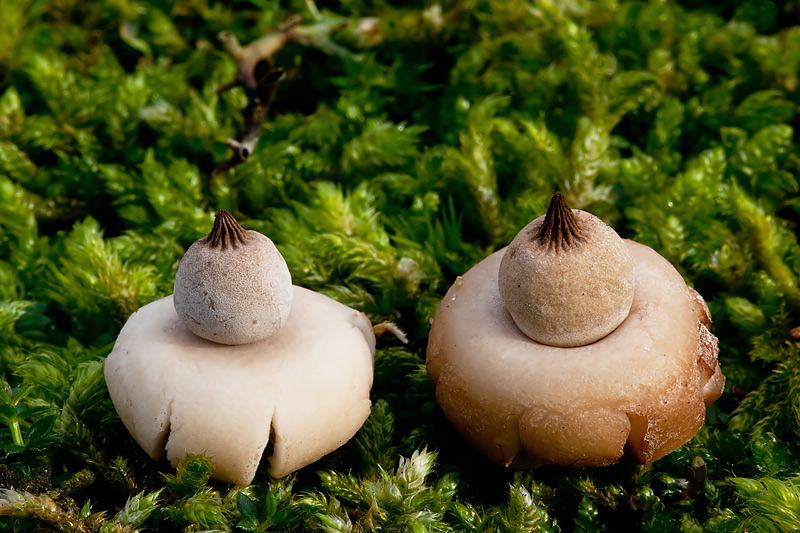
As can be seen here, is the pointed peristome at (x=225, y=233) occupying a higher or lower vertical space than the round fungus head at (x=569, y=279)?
higher

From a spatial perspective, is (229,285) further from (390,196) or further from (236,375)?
(390,196)

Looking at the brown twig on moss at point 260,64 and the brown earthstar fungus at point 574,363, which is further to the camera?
the brown twig on moss at point 260,64

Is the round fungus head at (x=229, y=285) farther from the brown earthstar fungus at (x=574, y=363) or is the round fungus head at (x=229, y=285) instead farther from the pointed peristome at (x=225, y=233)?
the brown earthstar fungus at (x=574, y=363)

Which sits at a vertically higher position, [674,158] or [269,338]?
[269,338]

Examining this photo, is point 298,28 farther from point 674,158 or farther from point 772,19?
point 772,19

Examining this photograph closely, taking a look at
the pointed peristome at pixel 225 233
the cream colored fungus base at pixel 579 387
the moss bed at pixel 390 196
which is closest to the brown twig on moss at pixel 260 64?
the moss bed at pixel 390 196

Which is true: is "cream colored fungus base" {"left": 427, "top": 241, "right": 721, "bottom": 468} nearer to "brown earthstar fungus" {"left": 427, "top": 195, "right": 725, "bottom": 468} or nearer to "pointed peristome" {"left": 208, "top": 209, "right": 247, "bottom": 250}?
"brown earthstar fungus" {"left": 427, "top": 195, "right": 725, "bottom": 468}

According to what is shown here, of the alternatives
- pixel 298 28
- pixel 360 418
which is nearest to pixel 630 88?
pixel 298 28
